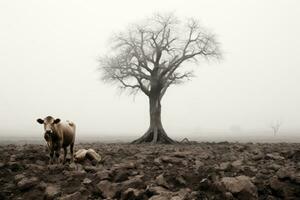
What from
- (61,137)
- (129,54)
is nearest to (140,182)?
(61,137)

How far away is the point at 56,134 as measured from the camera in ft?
33.6

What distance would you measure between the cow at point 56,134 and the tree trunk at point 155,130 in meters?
17.3

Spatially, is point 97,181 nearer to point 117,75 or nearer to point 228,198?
point 228,198

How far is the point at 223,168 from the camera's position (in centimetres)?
903

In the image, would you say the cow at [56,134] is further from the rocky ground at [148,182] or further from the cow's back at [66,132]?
the rocky ground at [148,182]

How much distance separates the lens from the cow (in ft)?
32.4

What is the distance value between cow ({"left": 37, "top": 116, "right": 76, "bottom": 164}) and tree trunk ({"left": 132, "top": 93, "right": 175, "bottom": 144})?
17.3 meters

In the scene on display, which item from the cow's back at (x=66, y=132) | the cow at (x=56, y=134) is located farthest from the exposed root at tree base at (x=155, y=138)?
the cow at (x=56, y=134)

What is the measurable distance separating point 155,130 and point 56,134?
19.7 m

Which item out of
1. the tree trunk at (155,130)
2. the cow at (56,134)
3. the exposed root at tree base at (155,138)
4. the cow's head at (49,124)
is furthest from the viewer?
the tree trunk at (155,130)

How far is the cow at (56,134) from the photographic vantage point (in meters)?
9.86

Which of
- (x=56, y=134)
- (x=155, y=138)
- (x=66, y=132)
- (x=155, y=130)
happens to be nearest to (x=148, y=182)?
(x=56, y=134)

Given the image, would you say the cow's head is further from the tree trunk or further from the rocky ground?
the tree trunk

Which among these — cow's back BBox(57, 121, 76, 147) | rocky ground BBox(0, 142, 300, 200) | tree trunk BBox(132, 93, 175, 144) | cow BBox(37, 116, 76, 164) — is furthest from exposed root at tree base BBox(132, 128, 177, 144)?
rocky ground BBox(0, 142, 300, 200)
